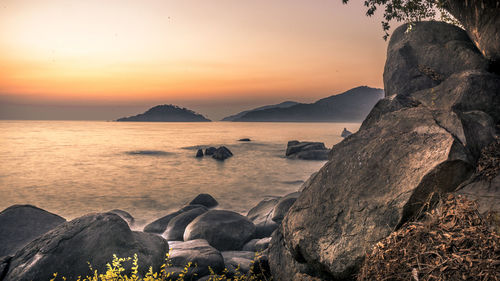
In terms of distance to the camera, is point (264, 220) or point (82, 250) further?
point (264, 220)

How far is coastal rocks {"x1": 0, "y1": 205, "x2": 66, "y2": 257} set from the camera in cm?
994

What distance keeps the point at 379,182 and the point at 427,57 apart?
760 cm

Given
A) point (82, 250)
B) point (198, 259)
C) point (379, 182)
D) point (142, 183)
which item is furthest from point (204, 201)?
point (379, 182)

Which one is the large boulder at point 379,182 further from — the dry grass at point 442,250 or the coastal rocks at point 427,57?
the coastal rocks at point 427,57

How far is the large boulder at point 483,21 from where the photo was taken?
7.63m

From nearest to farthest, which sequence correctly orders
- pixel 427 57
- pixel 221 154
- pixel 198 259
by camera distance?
pixel 198 259, pixel 427 57, pixel 221 154

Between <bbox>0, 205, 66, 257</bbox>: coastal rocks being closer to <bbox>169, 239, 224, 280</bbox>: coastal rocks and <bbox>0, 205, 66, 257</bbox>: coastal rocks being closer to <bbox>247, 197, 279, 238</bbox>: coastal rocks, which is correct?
<bbox>169, 239, 224, 280</bbox>: coastal rocks

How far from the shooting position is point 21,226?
10.5 meters

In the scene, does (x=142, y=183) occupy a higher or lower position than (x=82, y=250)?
lower

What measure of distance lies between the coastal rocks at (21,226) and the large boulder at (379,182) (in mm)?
8893

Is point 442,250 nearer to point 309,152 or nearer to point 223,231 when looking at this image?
point 223,231

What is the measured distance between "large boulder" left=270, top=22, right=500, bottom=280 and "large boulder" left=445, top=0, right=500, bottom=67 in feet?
4.37

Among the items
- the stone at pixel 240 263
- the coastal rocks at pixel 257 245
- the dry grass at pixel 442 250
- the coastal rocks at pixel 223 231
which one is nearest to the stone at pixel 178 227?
the coastal rocks at pixel 223 231

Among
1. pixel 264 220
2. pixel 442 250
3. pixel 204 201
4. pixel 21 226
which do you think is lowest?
pixel 204 201
